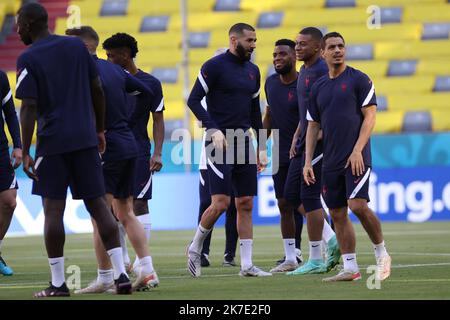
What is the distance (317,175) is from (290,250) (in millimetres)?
1128

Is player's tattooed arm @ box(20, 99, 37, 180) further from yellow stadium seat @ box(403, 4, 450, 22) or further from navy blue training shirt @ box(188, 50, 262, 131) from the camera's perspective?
yellow stadium seat @ box(403, 4, 450, 22)

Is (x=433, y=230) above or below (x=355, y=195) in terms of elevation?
below

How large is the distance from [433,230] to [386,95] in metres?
9.27

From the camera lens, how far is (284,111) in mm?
13609

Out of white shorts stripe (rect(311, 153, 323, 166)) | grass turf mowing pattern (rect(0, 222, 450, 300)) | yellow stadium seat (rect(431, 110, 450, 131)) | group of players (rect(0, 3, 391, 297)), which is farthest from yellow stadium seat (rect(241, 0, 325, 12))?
white shorts stripe (rect(311, 153, 323, 166))

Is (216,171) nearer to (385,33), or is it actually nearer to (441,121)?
(441,121)

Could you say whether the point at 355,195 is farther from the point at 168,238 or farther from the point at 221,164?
the point at 168,238

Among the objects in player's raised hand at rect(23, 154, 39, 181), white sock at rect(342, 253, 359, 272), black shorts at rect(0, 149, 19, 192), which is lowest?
white sock at rect(342, 253, 359, 272)

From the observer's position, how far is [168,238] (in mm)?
20094

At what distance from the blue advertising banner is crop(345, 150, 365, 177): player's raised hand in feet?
38.8

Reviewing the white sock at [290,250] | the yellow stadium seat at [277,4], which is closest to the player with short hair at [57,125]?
the white sock at [290,250]

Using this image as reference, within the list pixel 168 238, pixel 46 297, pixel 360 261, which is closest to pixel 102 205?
pixel 46 297

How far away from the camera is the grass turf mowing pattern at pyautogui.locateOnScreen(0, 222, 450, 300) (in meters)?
9.80
